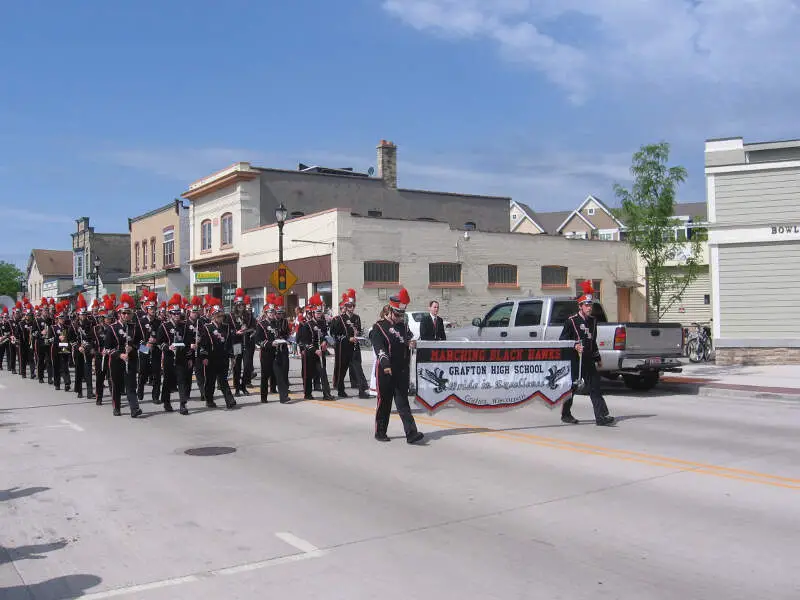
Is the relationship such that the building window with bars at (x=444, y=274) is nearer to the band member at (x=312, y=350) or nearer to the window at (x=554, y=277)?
the window at (x=554, y=277)

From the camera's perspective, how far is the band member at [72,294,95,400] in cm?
1646

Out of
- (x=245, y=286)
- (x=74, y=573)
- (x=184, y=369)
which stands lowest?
(x=74, y=573)

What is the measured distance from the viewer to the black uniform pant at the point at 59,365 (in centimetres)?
1883

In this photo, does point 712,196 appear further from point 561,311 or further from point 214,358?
point 214,358

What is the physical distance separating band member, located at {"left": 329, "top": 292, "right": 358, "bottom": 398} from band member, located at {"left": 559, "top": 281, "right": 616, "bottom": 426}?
5.08 m

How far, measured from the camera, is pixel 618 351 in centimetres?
1549

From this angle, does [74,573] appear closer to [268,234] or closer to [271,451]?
[271,451]

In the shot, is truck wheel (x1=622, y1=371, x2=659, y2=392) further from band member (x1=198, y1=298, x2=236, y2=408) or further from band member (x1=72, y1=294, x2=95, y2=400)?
band member (x1=72, y1=294, x2=95, y2=400)

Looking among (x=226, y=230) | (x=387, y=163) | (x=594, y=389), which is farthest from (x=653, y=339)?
(x=226, y=230)

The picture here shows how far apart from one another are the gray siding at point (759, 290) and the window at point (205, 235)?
34.3m

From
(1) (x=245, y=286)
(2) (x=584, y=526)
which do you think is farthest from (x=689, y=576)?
(1) (x=245, y=286)

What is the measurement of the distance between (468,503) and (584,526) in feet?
3.90

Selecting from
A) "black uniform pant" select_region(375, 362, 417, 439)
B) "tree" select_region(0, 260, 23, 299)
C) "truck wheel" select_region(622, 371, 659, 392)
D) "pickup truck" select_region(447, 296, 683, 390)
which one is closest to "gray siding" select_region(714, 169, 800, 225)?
"pickup truck" select_region(447, 296, 683, 390)

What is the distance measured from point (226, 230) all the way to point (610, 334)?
3488cm
